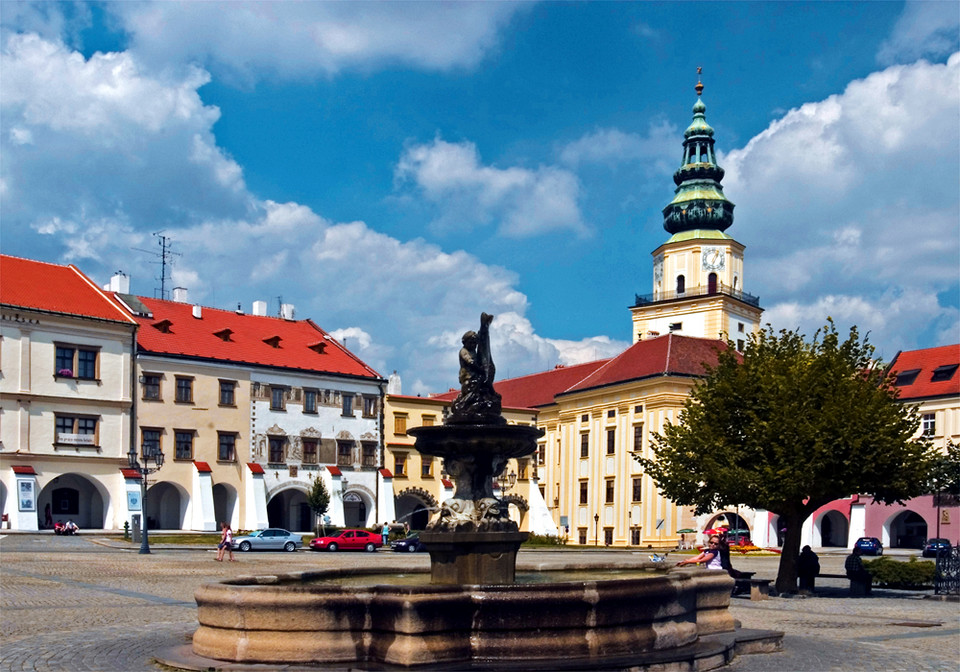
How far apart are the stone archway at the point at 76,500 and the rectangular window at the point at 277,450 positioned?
9465 mm

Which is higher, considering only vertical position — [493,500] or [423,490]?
[493,500]

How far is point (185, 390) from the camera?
5528cm

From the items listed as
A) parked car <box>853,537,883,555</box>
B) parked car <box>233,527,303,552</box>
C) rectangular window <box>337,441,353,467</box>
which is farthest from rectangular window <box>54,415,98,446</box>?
parked car <box>853,537,883,555</box>

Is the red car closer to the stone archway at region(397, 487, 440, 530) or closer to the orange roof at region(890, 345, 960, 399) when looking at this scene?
the stone archway at region(397, 487, 440, 530)

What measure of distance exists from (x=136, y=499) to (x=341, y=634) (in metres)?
43.2

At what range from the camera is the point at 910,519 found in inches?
2493

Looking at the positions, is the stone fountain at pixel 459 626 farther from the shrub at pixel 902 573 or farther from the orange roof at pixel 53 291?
the orange roof at pixel 53 291

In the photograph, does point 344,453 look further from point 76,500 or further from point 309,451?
point 76,500

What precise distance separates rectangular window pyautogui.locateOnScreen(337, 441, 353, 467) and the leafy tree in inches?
1465

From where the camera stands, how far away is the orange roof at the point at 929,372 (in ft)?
206

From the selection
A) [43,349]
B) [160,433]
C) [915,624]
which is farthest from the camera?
[160,433]

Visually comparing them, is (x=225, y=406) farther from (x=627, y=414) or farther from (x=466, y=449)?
(x=466, y=449)

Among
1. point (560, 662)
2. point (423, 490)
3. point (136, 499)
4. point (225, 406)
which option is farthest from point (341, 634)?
point (423, 490)

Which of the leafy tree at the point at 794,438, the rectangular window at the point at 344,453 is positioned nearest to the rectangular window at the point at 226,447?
the rectangular window at the point at 344,453
